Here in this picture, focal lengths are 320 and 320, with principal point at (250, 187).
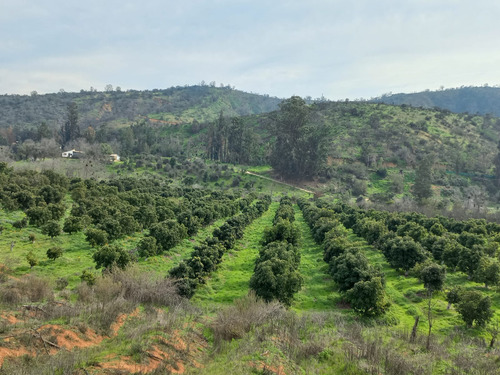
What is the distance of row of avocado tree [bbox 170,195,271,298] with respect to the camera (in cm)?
2780

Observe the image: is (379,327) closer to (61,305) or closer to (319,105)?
(61,305)

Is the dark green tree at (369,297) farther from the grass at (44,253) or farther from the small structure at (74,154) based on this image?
the small structure at (74,154)

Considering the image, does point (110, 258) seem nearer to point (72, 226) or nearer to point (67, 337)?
point (67, 337)

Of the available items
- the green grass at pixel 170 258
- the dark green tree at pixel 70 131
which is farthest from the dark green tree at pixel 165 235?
the dark green tree at pixel 70 131

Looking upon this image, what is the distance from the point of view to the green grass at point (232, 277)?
2883 centimetres

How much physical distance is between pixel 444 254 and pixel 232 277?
24.6 meters

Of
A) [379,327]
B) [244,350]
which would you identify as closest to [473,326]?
[379,327]

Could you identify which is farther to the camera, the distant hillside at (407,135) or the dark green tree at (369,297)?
the distant hillside at (407,135)

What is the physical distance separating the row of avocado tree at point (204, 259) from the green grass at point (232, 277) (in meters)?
0.79

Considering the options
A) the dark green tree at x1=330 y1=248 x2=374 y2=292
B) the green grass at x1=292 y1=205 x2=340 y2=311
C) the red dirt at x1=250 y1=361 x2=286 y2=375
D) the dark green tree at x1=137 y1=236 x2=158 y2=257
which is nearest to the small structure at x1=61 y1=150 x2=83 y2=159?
the dark green tree at x1=137 y1=236 x2=158 y2=257

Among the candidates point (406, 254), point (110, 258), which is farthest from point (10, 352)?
point (406, 254)

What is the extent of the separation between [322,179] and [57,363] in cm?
10673

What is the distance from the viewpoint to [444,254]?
36906 millimetres

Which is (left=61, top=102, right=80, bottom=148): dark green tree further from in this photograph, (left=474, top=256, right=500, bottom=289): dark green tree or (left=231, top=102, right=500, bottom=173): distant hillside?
(left=474, top=256, right=500, bottom=289): dark green tree
